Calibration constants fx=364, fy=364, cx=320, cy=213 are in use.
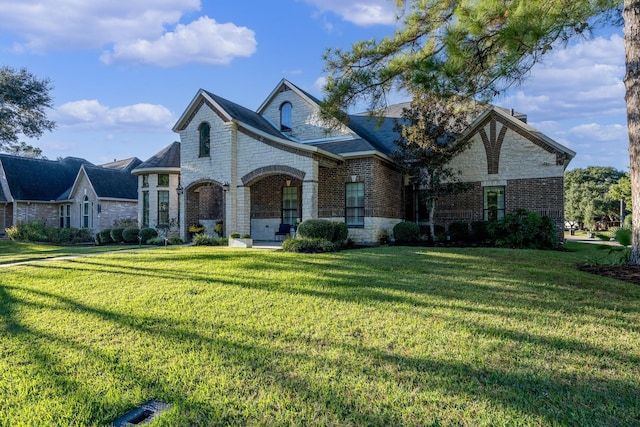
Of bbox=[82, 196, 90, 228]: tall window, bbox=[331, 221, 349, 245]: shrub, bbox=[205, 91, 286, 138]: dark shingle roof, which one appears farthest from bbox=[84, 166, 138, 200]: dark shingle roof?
bbox=[331, 221, 349, 245]: shrub

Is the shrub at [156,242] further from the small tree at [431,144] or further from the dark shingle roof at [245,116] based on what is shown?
the small tree at [431,144]

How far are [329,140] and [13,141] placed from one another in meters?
26.7

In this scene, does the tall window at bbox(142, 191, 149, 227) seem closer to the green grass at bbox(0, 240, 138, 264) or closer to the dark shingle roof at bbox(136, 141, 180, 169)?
the dark shingle roof at bbox(136, 141, 180, 169)

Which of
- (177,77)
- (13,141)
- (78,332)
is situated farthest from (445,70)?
(13,141)

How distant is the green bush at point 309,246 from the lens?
36.1 ft

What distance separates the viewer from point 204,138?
52.5 ft

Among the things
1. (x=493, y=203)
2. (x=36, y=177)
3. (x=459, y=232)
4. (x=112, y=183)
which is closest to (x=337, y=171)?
(x=459, y=232)

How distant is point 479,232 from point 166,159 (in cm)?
1564

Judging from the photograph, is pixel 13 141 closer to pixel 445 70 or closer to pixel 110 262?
pixel 110 262

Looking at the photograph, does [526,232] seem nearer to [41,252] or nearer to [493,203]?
[493,203]

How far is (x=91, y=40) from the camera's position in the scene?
13.2 metres

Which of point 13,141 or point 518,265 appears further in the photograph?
point 13,141

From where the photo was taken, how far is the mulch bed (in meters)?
6.90

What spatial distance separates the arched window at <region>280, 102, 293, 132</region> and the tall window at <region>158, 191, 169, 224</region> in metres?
6.95
